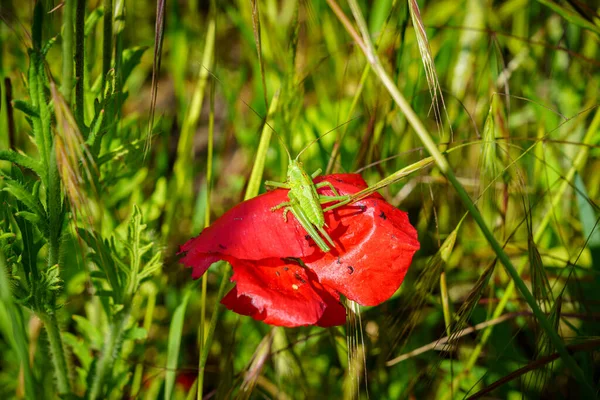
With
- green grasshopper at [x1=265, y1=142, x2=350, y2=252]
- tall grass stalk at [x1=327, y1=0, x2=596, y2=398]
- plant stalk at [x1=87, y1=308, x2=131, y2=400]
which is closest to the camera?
tall grass stalk at [x1=327, y1=0, x2=596, y2=398]

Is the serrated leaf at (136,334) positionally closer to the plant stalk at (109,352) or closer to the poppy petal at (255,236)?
the plant stalk at (109,352)

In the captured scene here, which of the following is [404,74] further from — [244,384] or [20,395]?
[20,395]

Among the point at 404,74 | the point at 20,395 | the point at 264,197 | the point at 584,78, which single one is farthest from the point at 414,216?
the point at 20,395

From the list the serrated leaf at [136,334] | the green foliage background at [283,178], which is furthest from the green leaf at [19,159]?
the serrated leaf at [136,334]

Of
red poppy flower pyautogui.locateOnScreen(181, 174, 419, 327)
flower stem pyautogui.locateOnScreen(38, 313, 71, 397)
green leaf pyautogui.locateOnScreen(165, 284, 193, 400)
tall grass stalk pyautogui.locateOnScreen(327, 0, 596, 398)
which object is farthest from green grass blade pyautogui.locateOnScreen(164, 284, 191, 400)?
tall grass stalk pyautogui.locateOnScreen(327, 0, 596, 398)

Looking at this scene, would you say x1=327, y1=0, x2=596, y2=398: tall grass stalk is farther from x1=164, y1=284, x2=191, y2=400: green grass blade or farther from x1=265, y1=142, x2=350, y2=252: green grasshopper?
x1=164, y1=284, x2=191, y2=400: green grass blade
